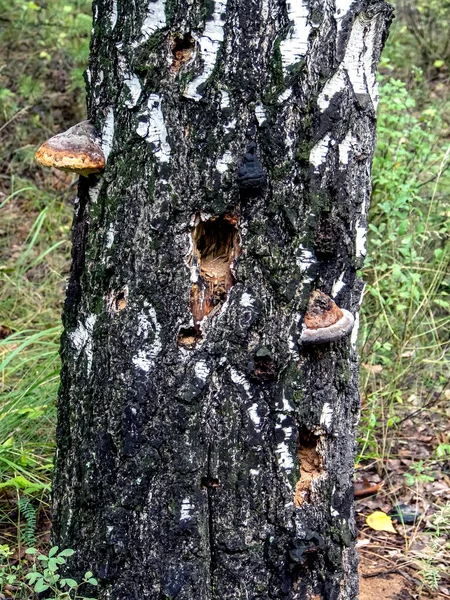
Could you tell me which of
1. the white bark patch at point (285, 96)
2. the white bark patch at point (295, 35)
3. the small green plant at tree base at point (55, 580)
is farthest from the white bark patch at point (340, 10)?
the small green plant at tree base at point (55, 580)

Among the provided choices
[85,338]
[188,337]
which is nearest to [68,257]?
[85,338]

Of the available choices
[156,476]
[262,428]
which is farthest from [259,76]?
[156,476]

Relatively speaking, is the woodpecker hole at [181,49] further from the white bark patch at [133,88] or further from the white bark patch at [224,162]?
the white bark patch at [224,162]

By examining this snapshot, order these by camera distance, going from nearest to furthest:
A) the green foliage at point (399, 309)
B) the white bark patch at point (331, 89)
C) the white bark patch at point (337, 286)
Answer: the white bark patch at point (331, 89) < the white bark patch at point (337, 286) < the green foliage at point (399, 309)

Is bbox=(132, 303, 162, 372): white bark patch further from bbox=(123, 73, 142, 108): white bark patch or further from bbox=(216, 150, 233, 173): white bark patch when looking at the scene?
bbox=(123, 73, 142, 108): white bark patch

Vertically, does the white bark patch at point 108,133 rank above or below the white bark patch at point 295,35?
below

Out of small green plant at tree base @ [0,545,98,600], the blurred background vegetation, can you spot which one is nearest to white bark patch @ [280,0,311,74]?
small green plant at tree base @ [0,545,98,600]
